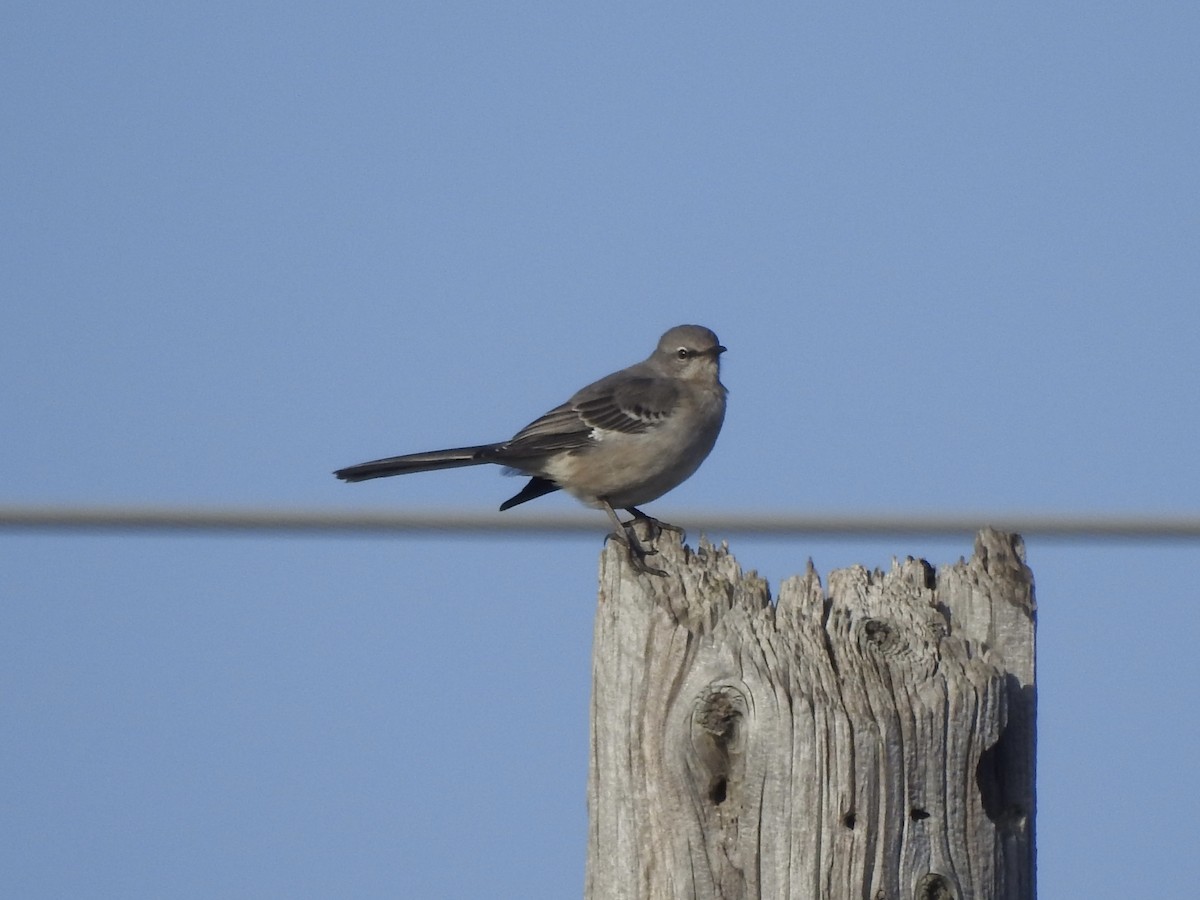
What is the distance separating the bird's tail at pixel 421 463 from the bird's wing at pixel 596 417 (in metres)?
0.14

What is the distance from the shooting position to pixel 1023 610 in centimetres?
382

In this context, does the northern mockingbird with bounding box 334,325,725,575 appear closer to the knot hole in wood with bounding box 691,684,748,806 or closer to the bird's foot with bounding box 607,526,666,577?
the bird's foot with bounding box 607,526,666,577

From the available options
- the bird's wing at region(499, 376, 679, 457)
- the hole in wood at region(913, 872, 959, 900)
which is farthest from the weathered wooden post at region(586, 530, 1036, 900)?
the bird's wing at region(499, 376, 679, 457)

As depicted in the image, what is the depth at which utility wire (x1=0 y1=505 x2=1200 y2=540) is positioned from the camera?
6945mm

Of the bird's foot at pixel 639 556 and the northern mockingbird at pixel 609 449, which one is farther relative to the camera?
the northern mockingbird at pixel 609 449

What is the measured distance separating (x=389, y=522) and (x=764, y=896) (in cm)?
410

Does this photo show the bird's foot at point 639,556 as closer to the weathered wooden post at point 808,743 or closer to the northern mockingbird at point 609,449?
the weathered wooden post at point 808,743

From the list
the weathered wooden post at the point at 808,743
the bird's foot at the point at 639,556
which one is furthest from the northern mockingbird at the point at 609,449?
the weathered wooden post at the point at 808,743

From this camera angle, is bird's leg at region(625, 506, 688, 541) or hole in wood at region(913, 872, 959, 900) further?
bird's leg at region(625, 506, 688, 541)

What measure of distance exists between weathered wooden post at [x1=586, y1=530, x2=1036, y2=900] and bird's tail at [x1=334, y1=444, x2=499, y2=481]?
436cm

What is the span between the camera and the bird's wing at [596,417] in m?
8.43

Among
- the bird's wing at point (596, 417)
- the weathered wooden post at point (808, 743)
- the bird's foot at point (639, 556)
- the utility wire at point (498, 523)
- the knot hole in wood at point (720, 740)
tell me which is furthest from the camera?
the bird's wing at point (596, 417)

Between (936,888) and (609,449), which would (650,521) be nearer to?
(609,449)

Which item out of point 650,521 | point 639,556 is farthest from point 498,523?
point 639,556
